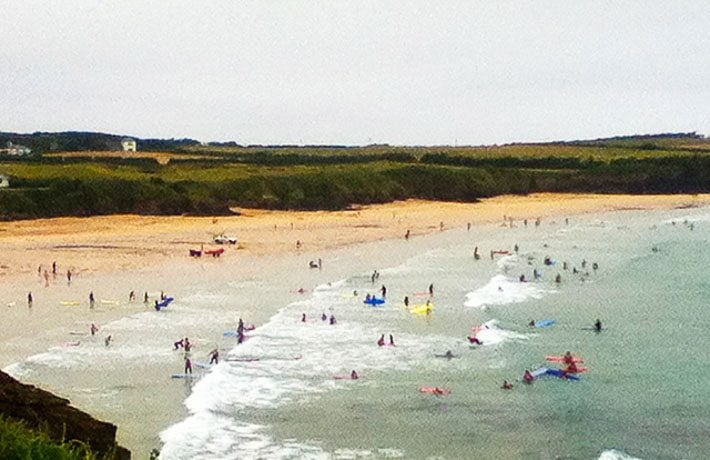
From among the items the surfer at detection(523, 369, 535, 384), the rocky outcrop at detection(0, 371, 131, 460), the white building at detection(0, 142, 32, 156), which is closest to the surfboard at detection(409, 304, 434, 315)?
the surfer at detection(523, 369, 535, 384)

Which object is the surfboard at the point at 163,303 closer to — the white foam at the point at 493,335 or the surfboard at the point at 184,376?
the surfboard at the point at 184,376

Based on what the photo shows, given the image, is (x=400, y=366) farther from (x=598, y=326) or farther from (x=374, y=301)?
(x=374, y=301)

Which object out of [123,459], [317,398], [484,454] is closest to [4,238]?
[317,398]

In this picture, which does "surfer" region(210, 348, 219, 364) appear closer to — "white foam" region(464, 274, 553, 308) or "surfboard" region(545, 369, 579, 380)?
"surfboard" region(545, 369, 579, 380)

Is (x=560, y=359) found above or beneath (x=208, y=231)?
beneath

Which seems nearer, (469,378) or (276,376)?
(469,378)

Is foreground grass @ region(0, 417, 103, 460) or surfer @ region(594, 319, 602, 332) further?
surfer @ region(594, 319, 602, 332)

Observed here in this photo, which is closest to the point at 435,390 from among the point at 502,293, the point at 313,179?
the point at 502,293

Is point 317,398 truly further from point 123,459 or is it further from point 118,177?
point 118,177
